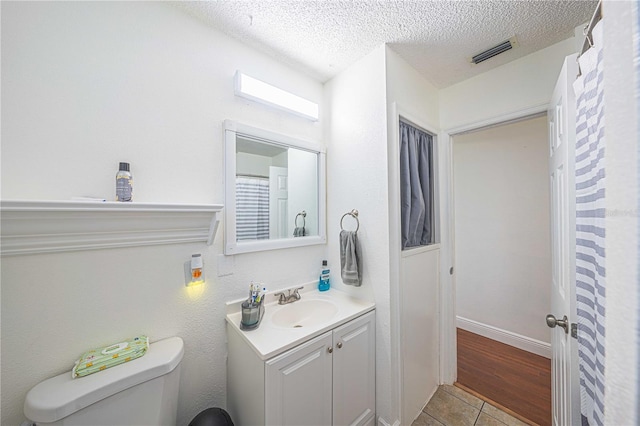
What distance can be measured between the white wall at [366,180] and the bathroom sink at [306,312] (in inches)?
9.2

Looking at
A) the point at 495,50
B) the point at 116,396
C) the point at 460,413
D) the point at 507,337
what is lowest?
the point at 460,413

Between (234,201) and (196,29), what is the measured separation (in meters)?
1.01

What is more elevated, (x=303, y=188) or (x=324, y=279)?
(x=303, y=188)

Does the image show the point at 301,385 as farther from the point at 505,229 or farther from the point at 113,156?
the point at 505,229

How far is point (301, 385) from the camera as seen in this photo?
1.11 m

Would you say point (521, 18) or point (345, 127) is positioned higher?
point (521, 18)

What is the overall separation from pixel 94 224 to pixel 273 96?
1.19m

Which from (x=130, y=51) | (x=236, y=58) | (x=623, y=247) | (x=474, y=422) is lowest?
(x=474, y=422)

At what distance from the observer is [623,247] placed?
0.24m

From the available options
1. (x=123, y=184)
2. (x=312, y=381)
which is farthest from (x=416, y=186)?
(x=123, y=184)

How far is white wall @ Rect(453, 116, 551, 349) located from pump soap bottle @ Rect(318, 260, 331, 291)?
1.91 meters

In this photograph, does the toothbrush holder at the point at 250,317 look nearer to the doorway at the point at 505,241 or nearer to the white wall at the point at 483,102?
the white wall at the point at 483,102

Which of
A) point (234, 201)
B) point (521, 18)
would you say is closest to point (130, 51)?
point (234, 201)

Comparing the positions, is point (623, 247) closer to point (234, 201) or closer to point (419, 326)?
point (234, 201)
